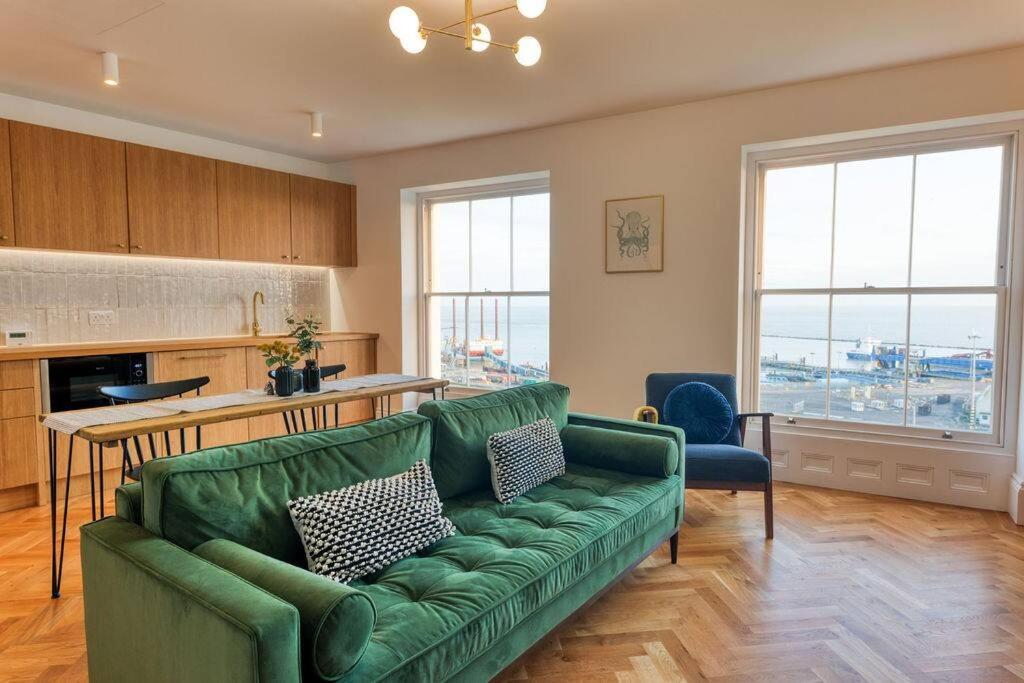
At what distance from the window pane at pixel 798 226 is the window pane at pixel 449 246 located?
8.70 feet

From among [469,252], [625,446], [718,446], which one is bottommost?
[718,446]

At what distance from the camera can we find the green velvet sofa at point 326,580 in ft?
4.38

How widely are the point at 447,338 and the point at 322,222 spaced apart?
1629 millimetres

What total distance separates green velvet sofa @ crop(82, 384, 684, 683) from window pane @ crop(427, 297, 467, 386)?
3.12 meters

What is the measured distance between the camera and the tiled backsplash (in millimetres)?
4254

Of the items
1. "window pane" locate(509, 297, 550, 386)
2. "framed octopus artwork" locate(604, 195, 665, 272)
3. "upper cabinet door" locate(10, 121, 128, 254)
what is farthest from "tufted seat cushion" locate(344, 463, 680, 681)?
"upper cabinet door" locate(10, 121, 128, 254)

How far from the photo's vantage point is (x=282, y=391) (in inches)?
127

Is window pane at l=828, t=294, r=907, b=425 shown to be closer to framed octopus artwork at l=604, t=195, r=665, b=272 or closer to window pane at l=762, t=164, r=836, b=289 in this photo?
window pane at l=762, t=164, r=836, b=289

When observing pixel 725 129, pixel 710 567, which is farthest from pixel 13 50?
pixel 710 567

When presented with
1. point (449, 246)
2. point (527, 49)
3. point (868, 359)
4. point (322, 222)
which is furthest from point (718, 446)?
point (322, 222)

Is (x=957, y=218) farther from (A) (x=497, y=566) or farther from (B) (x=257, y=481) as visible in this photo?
(B) (x=257, y=481)

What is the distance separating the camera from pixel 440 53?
337 cm

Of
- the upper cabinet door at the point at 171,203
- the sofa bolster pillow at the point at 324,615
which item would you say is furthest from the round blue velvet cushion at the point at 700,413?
the upper cabinet door at the point at 171,203

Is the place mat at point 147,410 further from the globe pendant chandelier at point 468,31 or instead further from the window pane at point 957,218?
the window pane at point 957,218
